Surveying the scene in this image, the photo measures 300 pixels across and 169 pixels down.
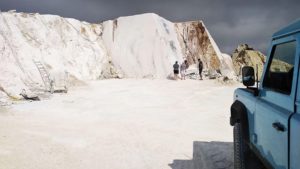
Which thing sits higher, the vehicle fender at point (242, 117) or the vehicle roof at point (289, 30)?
the vehicle roof at point (289, 30)

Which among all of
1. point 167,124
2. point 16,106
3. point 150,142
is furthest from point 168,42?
point 150,142

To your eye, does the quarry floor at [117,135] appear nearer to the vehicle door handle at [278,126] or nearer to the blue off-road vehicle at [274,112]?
the blue off-road vehicle at [274,112]

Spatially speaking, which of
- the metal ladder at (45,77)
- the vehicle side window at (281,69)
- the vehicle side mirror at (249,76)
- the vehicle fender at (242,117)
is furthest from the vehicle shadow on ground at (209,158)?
the metal ladder at (45,77)

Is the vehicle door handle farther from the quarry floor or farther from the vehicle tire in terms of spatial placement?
the quarry floor

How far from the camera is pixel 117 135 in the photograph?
8922 mm

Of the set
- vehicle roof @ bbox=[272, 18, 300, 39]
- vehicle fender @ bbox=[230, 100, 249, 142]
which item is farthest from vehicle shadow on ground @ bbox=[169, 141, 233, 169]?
vehicle roof @ bbox=[272, 18, 300, 39]

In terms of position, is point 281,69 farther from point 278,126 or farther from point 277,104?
point 278,126

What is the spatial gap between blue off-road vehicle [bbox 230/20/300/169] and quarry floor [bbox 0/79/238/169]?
5.61ft

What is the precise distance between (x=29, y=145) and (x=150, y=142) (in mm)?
2936

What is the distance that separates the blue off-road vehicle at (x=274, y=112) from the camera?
2.77 metres

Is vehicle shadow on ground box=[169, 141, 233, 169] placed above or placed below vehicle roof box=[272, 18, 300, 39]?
below

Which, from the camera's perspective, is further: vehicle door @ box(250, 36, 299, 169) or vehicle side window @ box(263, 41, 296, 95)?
vehicle side window @ box(263, 41, 296, 95)

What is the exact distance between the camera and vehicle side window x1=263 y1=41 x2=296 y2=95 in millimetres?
3134

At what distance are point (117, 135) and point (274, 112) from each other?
619 cm
